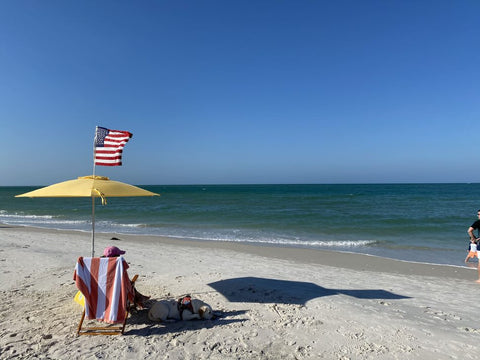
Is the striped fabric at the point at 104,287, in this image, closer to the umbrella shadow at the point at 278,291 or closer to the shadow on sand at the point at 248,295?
the shadow on sand at the point at 248,295

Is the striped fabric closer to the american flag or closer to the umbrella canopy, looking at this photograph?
the umbrella canopy

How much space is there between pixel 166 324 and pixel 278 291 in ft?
7.99

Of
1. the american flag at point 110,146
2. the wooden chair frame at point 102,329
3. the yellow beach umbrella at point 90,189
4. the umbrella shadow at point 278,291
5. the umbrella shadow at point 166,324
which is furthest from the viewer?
the umbrella shadow at point 278,291

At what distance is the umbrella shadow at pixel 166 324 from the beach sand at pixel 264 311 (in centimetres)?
1

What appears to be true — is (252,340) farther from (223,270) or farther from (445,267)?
(445,267)

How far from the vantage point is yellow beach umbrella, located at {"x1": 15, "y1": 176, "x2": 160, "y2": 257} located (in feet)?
15.3

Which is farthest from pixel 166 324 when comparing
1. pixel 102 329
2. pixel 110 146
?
pixel 110 146

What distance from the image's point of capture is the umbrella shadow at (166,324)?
4.27 m

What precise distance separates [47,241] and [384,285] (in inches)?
469

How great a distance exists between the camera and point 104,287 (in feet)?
14.2

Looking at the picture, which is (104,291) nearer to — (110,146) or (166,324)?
(166,324)

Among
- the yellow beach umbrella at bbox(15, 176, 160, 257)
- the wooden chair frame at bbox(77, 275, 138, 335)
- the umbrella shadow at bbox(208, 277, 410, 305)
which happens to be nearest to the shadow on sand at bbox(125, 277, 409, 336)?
the umbrella shadow at bbox(208, 277, 410, 305)

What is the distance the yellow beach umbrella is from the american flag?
1.05 ft

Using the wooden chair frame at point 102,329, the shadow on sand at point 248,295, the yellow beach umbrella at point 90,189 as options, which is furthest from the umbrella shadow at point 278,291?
the yellow beach umbrella at point 90,189
